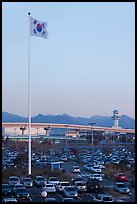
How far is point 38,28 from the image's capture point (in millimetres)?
12016

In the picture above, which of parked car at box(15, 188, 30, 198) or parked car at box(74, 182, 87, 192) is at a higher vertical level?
parked car at box(15, 188, 30, 198)

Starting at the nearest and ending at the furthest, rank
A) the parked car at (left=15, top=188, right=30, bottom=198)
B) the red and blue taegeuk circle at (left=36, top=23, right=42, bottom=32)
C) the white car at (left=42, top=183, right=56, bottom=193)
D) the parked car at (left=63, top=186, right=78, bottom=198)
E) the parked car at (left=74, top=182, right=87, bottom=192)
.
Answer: the parked car at (left=15, top=188, right=30, bottom=198) → the parked car at (left=63, top=186, right=78, bottom=198) → the white car at (left=42, top=183, right=56, bottom=193) → the parked car at (left=74, top=182, right=87, bottom=192) → the red and blue taegeuk circle at (left=36, top=23, right=42, bottom=32)

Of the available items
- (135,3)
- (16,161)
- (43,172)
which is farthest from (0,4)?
(16,161)

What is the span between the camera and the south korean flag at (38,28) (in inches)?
453

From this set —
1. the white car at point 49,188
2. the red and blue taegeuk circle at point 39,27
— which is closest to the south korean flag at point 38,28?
the red and blue taegeuk circle at point 39,27

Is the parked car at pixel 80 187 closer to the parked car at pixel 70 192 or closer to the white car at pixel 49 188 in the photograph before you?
the white car at pixel 49 188

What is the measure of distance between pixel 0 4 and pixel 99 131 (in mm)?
51389

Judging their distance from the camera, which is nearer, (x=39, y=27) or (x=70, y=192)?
(x=70, y=192)

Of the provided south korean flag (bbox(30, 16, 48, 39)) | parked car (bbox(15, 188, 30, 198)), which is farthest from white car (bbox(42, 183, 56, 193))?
south korean flag (bbox(30, 16, 48, 39))

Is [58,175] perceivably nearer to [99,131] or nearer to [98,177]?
[98,177]

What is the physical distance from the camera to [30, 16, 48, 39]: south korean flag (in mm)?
11516

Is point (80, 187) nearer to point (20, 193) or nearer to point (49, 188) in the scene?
point (49, 188)

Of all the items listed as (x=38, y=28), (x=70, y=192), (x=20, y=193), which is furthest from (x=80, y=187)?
(x=38, y=28)

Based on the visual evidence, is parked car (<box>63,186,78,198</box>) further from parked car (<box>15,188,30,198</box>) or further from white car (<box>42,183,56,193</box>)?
parked car (<box>15,188,30,198</box>)
